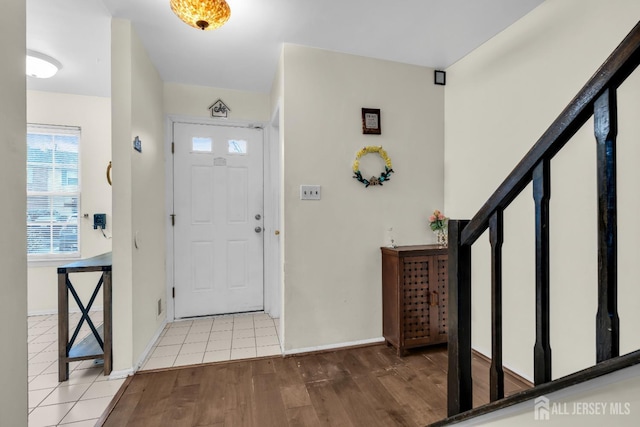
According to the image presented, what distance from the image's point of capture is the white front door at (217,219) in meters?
3.19

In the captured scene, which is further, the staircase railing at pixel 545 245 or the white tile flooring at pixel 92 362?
the white tile flooring at pixel 92 362

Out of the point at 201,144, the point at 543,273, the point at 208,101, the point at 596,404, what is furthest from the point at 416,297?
the point at 208,101

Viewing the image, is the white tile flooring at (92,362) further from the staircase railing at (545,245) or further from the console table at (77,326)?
the staircase railing at (545,245)

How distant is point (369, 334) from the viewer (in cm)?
258

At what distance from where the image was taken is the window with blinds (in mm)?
3344

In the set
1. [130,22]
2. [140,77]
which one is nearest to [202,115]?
[140,77]

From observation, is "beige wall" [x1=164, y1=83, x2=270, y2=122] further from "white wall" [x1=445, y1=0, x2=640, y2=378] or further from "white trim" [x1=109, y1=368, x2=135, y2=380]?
"white trim" [x1=109, y1=368, x2=135, y2=380]

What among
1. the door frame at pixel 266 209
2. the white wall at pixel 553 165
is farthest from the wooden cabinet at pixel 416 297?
the door frame at pixel 266 209

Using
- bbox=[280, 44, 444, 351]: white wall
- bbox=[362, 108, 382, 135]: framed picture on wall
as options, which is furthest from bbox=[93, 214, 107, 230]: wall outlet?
bbox=[362, 108, 382, 135]: framed picture on wall

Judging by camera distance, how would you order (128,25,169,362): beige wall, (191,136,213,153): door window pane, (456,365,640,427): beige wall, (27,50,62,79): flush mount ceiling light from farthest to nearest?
1. (191,136,213,153): door window pane
2. (27,50,62,79): flush mount ceiling light
3. (128,25,169,362): beige wall
4. (456,365,640,427): beige wall

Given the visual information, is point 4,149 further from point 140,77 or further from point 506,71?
point 506,71

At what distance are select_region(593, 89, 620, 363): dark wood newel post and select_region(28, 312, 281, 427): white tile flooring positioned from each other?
2245 mm

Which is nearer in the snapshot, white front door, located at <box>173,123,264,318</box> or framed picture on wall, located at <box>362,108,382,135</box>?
framed picture on wall, located at <box>362,108,382,135</box>

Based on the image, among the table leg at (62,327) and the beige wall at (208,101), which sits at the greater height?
the beige wall at (208,101)
